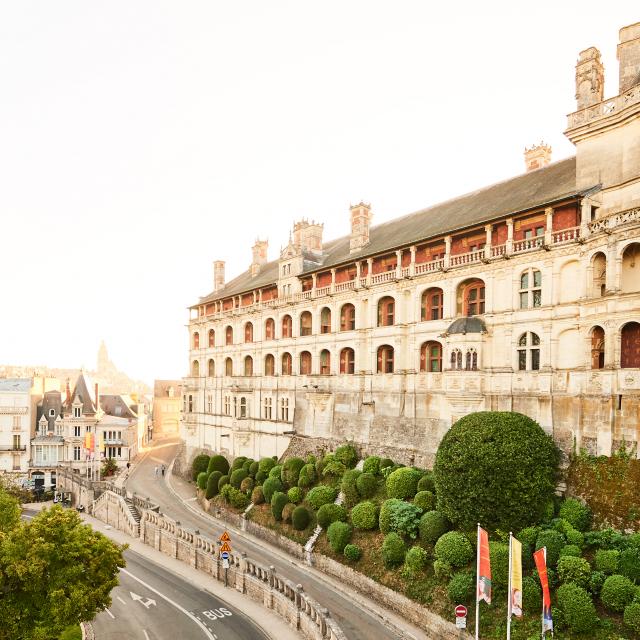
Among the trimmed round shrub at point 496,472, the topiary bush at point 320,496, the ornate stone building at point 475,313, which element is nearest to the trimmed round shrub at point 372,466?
the ornate stone building at point 475,313

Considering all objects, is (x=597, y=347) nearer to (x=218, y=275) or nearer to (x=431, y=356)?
(x=431, y=356)

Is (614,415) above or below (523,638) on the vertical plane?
above

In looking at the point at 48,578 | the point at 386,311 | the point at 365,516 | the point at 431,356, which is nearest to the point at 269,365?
the point at 386,311

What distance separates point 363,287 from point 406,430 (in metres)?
13.8

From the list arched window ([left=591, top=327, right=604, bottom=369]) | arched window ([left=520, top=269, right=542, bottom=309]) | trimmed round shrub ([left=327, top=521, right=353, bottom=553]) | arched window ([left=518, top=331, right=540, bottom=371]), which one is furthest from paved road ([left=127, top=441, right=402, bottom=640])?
arched window ([left=520, top=269, right=542, bottom=309])

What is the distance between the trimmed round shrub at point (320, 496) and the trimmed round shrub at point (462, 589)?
14.9 m

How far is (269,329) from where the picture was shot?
64.1m

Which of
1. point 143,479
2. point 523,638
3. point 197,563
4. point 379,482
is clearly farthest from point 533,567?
point 143,479

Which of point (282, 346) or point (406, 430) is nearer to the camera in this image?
point (406, 430)

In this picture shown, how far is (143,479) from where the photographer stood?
2815 inches

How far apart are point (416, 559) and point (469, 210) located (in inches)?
1114

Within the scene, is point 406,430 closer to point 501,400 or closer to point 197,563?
point 501,400

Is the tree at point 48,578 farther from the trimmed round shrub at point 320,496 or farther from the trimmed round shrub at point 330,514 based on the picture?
the trimmed round shrub at point 320,496

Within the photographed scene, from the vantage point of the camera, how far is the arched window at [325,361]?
55838 millimetres
